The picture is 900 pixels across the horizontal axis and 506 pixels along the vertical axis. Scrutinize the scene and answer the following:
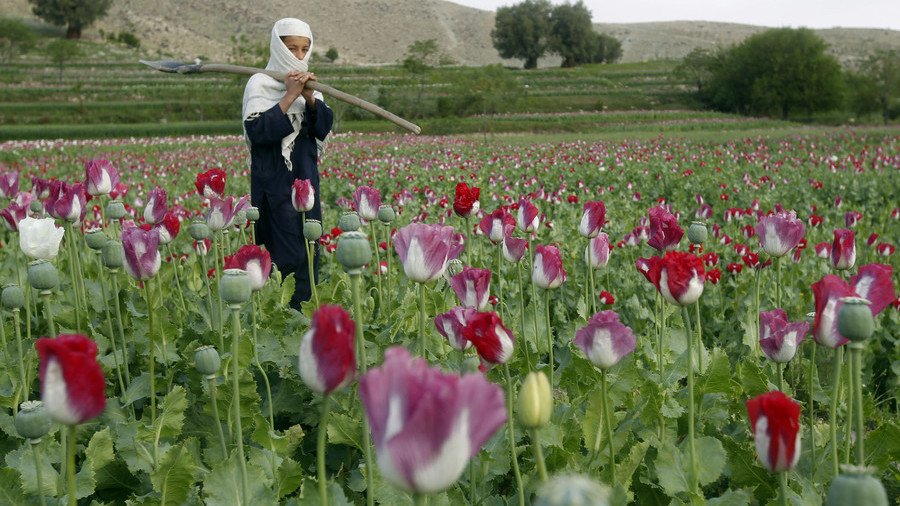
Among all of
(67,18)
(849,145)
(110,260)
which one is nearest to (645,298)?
(110,260)

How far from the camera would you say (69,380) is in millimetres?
1012

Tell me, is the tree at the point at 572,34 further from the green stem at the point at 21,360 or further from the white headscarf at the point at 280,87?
the green stem at the point at 21,360

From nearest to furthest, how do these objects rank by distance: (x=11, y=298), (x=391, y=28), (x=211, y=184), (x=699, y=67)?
(x=11, y=298) < (x=211, y=184) < (x=699, y=67) < (x=391, y=28)

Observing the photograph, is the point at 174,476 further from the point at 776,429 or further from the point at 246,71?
the point at 246,71

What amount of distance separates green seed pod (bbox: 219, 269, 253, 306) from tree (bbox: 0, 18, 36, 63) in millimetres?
67840

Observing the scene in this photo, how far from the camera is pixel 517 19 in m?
93.6

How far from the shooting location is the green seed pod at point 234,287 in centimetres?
140

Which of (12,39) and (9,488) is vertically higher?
(12,39)

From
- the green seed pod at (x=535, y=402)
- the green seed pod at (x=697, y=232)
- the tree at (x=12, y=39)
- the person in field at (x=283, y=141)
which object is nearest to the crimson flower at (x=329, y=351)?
the green seed pod at (x=535, y=402)

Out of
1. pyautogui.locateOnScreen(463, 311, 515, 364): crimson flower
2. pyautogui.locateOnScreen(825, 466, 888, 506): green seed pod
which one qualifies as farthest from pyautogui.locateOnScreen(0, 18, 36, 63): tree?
pyautogui.locateOnScreen(825, 466, 888, 506): green seed pod

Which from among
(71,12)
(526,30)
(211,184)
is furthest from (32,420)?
(526,30)

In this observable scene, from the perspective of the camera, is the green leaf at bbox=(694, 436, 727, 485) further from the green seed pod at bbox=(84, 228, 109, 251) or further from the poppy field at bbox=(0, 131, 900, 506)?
the green seed pod at bbox=(84, 228, 109, 251)

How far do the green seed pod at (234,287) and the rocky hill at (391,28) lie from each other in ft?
352

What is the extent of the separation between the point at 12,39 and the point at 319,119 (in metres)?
66.1
